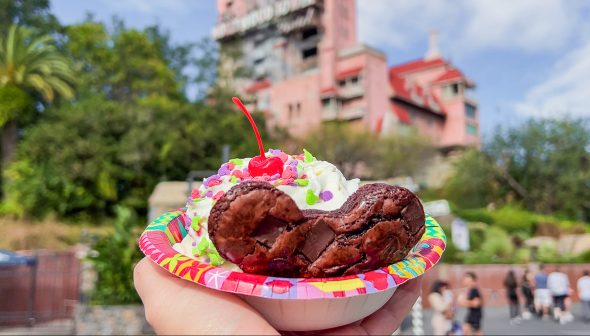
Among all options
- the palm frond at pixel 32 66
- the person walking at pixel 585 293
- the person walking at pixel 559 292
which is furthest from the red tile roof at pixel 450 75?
the person walking at pixel 559 292

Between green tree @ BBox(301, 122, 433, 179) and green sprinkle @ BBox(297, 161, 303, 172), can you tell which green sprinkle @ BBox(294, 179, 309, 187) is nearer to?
green sprinkle @ BBox(297, 161, 303, 172)

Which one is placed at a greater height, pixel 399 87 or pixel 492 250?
pixel 399 87

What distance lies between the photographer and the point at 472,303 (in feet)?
29.7

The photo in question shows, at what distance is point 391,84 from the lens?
43.2m

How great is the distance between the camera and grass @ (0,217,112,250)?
2042 cm

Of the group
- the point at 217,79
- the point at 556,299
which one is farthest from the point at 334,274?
the point at 217,79

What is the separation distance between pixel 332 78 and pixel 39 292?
31.4 m

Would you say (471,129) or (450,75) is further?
(471,129)

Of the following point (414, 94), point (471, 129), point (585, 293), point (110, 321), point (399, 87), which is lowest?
point (585, 293)

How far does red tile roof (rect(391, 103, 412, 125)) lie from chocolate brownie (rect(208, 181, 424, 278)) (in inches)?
1601

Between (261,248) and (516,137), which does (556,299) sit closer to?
(261,248)

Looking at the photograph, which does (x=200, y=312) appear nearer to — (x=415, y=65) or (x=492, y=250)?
(x=492, y=250)

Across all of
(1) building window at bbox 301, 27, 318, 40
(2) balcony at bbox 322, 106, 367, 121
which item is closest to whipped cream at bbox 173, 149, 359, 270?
(2) balcony at bbox 322, 106, 367, 121

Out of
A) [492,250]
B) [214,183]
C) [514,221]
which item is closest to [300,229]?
[214,183]
